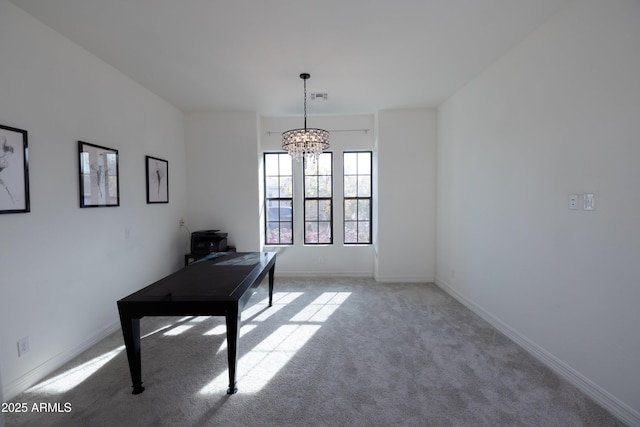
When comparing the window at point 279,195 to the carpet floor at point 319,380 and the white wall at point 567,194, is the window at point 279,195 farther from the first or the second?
the white wall at point 567,194

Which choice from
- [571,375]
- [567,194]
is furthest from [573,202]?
[571,375]

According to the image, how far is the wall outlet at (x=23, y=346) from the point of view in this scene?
77.6 inches

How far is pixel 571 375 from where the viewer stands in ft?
6.64

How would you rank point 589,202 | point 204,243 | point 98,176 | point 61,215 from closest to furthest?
1. point 589,202
2. point 61,215
3. point 98,176
4. point 204,243

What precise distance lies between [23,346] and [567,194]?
4126 mm

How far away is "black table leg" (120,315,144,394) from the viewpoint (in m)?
1.83

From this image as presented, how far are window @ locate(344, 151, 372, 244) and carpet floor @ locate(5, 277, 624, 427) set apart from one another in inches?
77.0

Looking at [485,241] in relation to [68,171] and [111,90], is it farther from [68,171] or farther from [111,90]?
[111,90]

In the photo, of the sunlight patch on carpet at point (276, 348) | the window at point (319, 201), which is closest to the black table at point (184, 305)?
the sunlight patch on carpet at point (276, 348)

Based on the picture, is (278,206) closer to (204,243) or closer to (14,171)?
(204,243)

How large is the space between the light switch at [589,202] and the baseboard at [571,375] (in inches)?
46.3

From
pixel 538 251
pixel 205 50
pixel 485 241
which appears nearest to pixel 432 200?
pixel 485 241

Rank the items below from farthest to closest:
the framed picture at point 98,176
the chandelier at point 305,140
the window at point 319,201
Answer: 1. the window at point 319,201
2. the chandelier at point 305,140
3. the framed picture at point 98,176

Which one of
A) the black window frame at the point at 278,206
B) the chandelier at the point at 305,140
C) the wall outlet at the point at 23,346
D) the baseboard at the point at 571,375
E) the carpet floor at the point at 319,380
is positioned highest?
the chandelier at the point at 305,140
